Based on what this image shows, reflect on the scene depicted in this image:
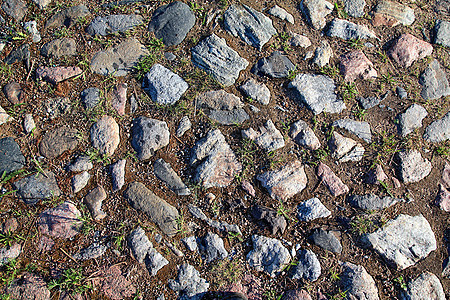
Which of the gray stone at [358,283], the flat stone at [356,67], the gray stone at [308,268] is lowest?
the gray stone at [358,283]

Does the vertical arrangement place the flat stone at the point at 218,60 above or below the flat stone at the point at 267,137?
above

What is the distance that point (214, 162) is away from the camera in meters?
2.64

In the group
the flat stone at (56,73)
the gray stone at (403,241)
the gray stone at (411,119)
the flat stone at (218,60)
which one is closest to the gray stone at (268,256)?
the gray stone at (403,241)

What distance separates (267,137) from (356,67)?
115 cm

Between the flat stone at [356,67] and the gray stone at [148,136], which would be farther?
the flat stone at [356,67]

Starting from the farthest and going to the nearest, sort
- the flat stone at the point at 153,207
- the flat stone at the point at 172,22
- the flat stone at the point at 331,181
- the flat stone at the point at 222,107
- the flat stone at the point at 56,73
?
the flat stone at the point at 172,22, the flat stone at the point at 56,73, the flat stone at the point at 222,107, the flat stone at the point at 331,181, the flat stone at the point at 153,207

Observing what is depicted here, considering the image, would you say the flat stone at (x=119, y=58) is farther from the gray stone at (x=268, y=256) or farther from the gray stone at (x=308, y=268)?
the gray stone at (x=308, y=268)

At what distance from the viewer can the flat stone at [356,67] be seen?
2.94m

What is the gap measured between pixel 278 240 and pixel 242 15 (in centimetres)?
216

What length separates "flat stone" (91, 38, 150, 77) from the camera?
289cm

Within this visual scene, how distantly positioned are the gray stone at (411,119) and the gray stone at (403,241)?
2.65ft

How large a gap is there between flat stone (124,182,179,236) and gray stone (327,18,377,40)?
2.30m

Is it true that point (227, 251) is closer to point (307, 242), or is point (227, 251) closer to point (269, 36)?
point (307, 242)

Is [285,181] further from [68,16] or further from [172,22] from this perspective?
[68,16]
